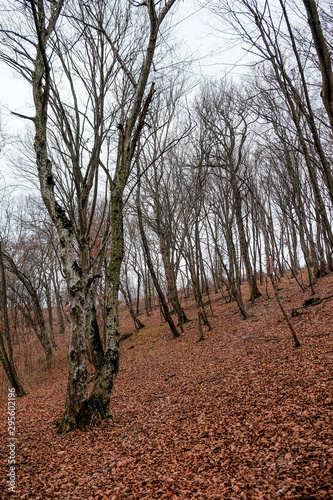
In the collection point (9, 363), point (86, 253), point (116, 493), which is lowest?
point (116, 493)

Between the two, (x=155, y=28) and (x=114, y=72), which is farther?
(x=114, y=72)

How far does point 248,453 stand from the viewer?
9.04 feet

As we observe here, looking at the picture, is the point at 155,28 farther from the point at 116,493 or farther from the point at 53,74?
the point at 116,493

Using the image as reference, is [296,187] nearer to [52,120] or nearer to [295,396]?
[52,120]

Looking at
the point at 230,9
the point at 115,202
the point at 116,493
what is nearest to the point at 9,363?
the point at 115,202

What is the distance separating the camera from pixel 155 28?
189 inches

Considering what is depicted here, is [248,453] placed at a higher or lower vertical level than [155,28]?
lower

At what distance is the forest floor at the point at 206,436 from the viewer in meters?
2.42

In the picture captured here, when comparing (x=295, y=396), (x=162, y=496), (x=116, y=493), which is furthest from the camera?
(x=295, y=396)

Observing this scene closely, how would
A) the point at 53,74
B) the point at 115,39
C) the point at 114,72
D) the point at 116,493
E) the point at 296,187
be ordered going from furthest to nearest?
1. the point at 296,187
2. the point at 114,72
3. the point at 53,74
4. the point at 115,39
5. the point at 116,493

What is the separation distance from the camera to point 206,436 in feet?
11.1

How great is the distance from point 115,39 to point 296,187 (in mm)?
9739

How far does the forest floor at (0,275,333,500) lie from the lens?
2424 millimetres

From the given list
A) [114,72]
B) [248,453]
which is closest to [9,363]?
[248,453]
